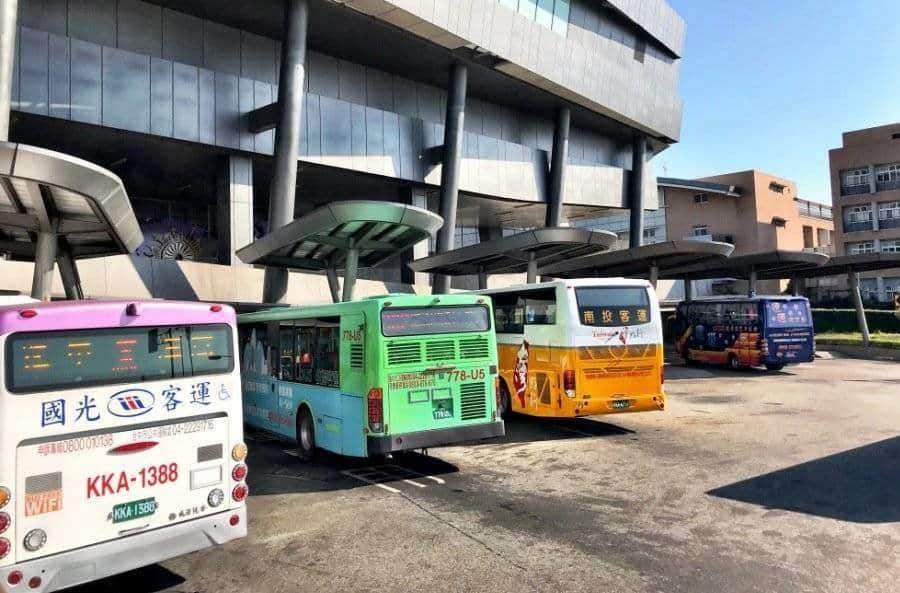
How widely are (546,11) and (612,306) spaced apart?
2292 cm

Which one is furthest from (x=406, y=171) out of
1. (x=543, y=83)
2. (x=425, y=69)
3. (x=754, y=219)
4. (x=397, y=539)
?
(x=754, y=219)

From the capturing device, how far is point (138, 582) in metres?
6.42

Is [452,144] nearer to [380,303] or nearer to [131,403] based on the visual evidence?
[380,303]

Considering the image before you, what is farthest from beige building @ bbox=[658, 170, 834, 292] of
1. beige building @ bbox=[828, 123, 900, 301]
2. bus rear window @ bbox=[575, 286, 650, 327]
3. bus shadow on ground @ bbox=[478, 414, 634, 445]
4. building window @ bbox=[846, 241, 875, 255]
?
bus rear window @ bbox=[575, 286, 650, 327]

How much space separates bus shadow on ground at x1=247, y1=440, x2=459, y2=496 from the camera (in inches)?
384

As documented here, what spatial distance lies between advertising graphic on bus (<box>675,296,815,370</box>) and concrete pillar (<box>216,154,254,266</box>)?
742 inches

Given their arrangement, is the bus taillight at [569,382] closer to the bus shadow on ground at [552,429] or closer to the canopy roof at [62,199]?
the bus shadow on ground at [552,429]

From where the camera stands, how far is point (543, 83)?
3153 centimetres

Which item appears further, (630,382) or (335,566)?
(630,382)

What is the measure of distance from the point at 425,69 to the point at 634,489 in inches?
974

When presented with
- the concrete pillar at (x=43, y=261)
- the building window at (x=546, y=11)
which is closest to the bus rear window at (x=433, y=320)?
the concrete pillar at (x=43, y=261)

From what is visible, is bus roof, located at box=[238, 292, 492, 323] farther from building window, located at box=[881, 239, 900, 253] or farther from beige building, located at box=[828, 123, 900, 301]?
building window, located at box=[881, 239, 900, 253]

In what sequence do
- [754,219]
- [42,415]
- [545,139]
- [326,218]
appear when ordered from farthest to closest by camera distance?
[754,219]
[545,139]
[326,218]
[42,415]

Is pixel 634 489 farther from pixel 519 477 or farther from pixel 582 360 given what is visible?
pixel 582 360
